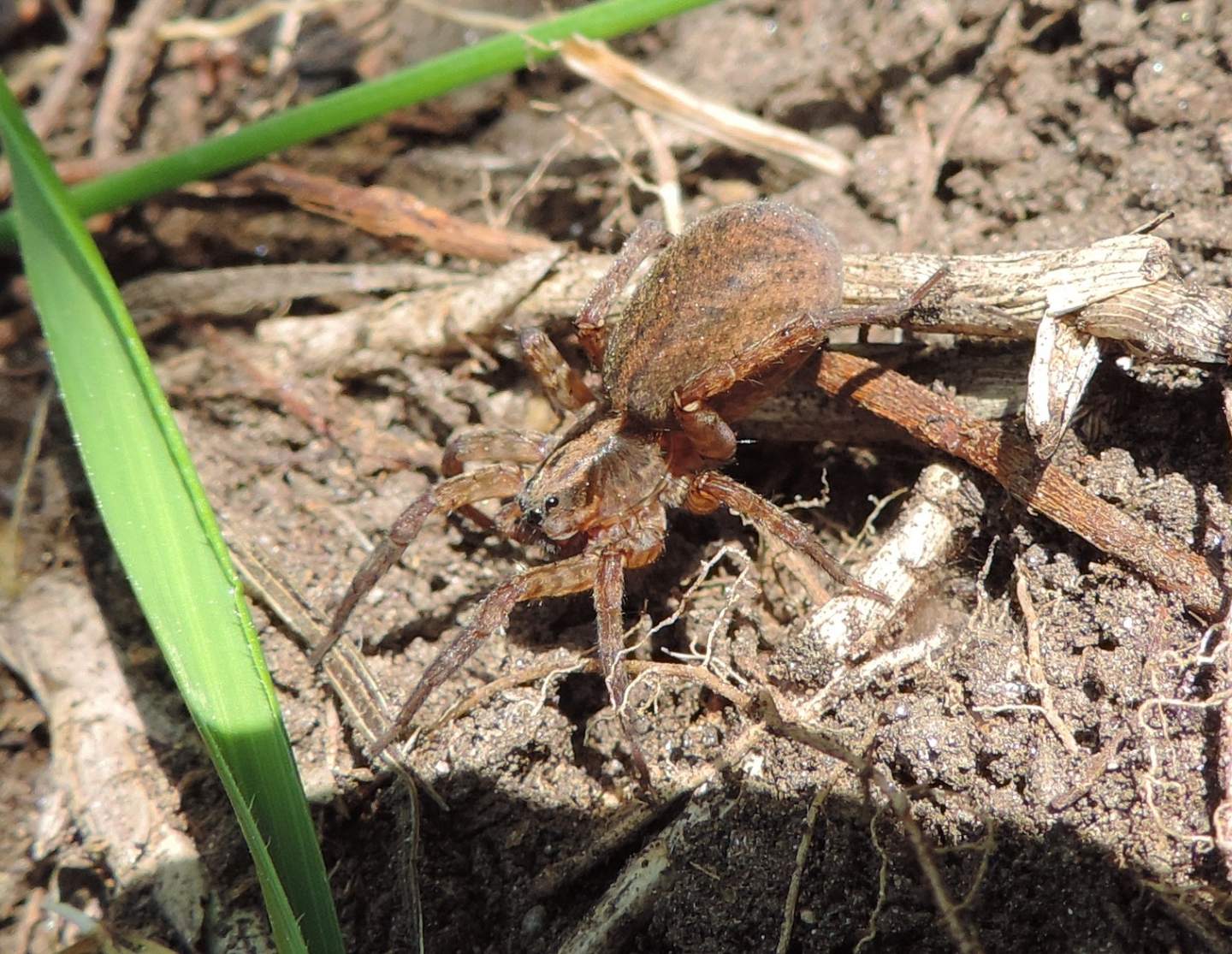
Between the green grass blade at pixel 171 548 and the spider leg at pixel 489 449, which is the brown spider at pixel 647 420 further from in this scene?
the green grass blade at pixel 171 548

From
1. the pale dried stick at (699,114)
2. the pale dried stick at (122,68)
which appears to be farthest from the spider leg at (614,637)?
the pale dried stick at (122,68)

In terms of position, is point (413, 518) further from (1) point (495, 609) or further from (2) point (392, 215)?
(2) point (392, 215)

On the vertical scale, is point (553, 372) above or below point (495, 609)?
above

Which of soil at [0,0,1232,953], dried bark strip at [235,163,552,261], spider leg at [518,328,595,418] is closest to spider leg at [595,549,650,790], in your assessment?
soil at [0,0,1232,953]

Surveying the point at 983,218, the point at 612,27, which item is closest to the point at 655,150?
the point at 612,27

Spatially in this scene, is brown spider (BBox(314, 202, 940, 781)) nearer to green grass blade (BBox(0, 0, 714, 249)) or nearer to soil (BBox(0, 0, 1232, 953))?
soil (BBox(0, 0, 1232, 953))

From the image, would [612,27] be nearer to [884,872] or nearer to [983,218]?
[983,218]

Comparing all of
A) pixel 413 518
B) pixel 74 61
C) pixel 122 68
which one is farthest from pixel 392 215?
pixel 74 61
